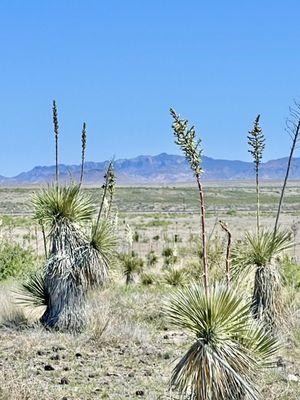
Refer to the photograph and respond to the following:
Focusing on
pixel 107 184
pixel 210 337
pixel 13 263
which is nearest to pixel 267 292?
pixel 107 184

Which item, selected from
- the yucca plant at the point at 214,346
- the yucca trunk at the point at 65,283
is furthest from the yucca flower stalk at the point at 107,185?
the yucca plant at the point at 214,346

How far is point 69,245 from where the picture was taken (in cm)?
995

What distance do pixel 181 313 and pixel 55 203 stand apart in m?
4.61

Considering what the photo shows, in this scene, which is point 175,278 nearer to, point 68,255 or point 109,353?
point 68,255

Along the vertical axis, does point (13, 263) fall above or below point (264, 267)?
below

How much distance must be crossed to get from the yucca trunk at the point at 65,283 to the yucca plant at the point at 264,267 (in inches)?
93.0

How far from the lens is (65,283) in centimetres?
978

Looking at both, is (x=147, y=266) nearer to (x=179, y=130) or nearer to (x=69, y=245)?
(x=69, y=245)

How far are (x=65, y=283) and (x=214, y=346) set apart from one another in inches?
179

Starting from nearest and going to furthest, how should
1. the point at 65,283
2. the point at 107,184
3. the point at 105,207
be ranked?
the point at 65,283
the point at 107,184
the point at 105,207

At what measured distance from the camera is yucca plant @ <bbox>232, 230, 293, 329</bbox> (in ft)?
29.6

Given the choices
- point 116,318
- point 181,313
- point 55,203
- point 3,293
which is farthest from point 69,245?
point 181,313

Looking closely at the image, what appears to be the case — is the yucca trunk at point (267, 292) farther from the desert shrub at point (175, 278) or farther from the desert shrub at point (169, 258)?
the desert shrub at point (169, 258)

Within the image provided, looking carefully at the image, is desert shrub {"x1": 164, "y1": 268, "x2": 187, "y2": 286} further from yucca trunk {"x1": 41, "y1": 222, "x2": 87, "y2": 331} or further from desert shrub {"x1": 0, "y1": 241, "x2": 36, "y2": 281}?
yucca trunk {"x1": 41, "y1": 222, "x2": 87, "y2": 331}
